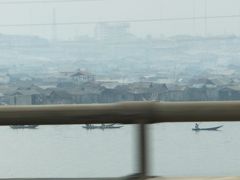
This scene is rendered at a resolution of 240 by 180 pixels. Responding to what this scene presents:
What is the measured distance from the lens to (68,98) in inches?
126

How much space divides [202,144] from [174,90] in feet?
2.44

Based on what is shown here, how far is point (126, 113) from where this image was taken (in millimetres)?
2668

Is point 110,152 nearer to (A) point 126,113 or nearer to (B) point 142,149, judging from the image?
(B) point 142,149

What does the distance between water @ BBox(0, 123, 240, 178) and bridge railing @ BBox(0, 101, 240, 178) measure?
0.06 m

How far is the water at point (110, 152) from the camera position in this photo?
2770 millimetres

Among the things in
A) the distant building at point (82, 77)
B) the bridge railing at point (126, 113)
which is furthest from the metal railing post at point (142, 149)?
the distant building at point (82, 77)

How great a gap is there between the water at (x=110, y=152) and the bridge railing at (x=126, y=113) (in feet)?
0.19

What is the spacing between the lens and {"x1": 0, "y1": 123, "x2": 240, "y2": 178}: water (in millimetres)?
2770

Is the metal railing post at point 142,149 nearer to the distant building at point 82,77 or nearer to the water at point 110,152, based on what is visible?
the water at point 110,152

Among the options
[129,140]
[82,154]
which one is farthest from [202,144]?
A: [82,154]

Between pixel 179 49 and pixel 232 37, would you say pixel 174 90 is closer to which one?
pixel 179 49

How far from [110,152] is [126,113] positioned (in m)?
0.30

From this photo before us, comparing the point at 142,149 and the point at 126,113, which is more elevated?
the point at 126,113

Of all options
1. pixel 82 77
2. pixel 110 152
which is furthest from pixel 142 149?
pixel 82 77
